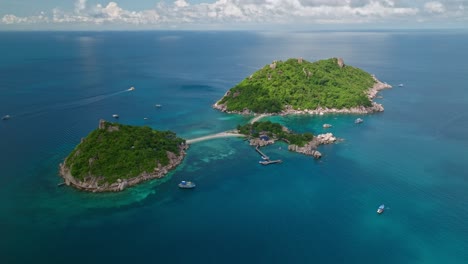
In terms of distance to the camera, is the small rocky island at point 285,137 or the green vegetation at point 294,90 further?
the green vegetation at point 294,90

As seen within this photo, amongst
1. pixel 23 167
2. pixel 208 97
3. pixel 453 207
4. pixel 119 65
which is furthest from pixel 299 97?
pixel 119 65

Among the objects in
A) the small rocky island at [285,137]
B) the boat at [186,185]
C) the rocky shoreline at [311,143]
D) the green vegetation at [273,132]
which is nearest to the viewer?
the boat at [186,185]

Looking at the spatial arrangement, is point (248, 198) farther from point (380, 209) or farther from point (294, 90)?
point (294, 90)

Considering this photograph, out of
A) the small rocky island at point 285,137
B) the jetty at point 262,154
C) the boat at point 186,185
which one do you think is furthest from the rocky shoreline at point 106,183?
the small rocky island at point 285,137

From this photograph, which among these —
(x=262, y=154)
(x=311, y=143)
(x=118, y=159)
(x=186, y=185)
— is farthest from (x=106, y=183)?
(x=311, y=143)

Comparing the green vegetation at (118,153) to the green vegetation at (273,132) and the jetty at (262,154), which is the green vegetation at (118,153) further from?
the green vegetation at (273,132)

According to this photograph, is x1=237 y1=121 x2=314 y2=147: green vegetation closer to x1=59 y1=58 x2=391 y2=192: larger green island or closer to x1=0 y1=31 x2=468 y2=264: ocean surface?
x1=59 y1=58 x2=391 y2=192: larger green island
